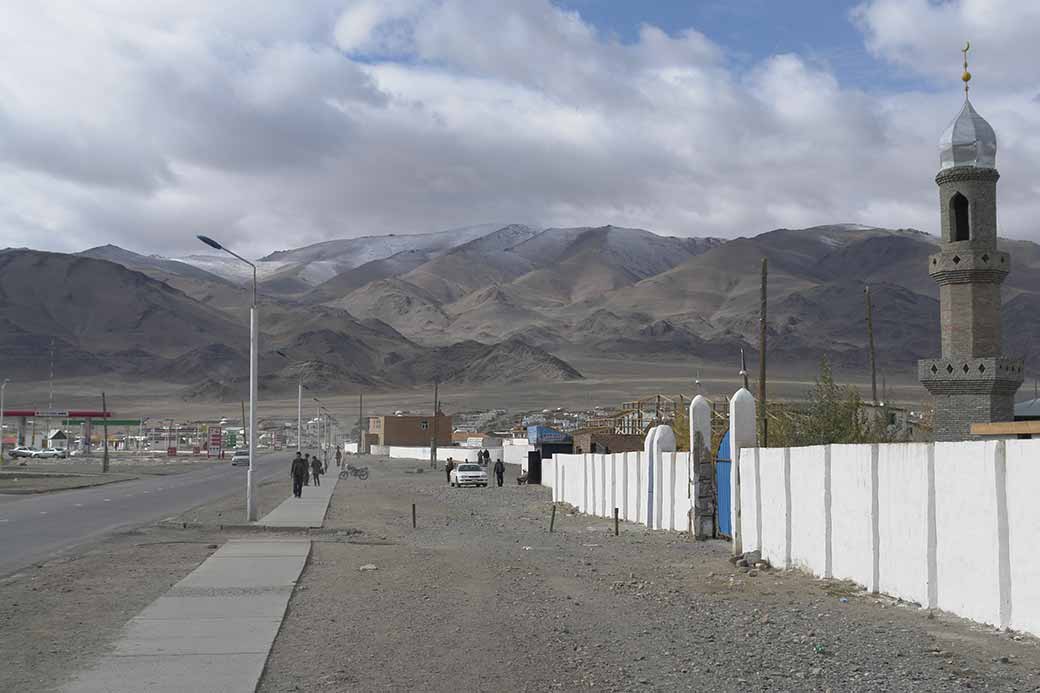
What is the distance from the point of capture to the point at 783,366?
653 feet

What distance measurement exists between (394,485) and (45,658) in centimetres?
4721

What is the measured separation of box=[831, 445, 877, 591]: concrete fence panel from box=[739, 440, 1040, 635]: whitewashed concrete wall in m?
0.01

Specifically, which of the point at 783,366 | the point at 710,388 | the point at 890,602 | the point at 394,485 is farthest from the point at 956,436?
the point at 783,366

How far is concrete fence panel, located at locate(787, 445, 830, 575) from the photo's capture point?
657 inches

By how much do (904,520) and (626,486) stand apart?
17.9 m

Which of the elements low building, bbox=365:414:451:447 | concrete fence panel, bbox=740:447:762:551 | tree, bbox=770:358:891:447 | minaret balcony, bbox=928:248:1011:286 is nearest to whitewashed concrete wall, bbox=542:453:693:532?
Answer: tree, bbox=770:358:891:447

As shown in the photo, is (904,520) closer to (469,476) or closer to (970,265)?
(970,265)

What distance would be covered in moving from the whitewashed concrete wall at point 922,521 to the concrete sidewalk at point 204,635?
284 inches

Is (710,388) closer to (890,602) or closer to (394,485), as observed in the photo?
(394,485)

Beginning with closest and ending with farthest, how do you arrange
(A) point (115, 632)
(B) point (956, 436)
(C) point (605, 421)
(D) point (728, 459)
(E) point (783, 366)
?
1. (A) point (115, 632)
2. (D) point (728, 459)
3. (B) point (956, 436)
4. (C) point (605, 421)
5. (E) point (783, 366)

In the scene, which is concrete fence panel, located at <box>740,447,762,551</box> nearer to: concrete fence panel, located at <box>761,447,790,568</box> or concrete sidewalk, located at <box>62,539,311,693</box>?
concrete fence panel, located at <box>761,447,790,568</box>

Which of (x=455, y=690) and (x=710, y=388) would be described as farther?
(x=710, y=388)

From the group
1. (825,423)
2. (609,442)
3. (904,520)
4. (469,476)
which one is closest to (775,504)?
(904,520)

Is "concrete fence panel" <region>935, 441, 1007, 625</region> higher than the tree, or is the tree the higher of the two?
the tree
